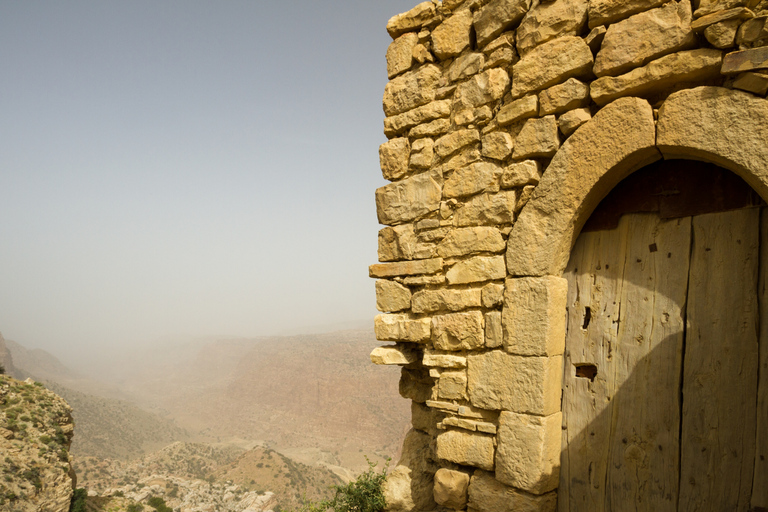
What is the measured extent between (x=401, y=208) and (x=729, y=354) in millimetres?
2054

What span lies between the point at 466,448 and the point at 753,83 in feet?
7.72

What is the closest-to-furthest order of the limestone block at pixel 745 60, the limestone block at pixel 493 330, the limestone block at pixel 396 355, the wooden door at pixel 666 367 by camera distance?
the limestone block at pixel 745 60 → the wooden door at pixel 666 367 → the limestone block at pixel 493 330 → the limestone block at pixel 396 355

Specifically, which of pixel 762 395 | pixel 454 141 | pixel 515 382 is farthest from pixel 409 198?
pixel 762 395

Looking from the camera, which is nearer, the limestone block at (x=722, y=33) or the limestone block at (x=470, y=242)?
the limestone block at (x=722, y=33)

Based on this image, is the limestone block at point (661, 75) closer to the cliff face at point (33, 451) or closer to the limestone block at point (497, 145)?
the limestone block at point (497, 145)

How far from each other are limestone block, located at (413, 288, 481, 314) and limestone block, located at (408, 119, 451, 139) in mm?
1108

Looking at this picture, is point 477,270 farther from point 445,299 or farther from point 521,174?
point 521,174

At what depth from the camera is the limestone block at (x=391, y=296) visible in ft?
10.1

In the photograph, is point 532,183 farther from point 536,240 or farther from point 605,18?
point 605,18

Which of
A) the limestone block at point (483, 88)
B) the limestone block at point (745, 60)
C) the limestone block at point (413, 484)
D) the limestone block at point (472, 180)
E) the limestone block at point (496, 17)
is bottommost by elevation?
the limestone block at point (413, 484)

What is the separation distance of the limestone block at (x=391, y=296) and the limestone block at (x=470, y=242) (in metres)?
0.41

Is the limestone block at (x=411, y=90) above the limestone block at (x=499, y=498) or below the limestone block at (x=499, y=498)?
above

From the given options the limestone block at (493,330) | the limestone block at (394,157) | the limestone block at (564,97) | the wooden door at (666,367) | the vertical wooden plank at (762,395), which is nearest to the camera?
the vertical wooden plank at (762,395)

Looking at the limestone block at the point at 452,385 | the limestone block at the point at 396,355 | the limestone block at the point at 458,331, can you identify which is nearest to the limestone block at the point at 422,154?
the limestone block at the point at 458,331
